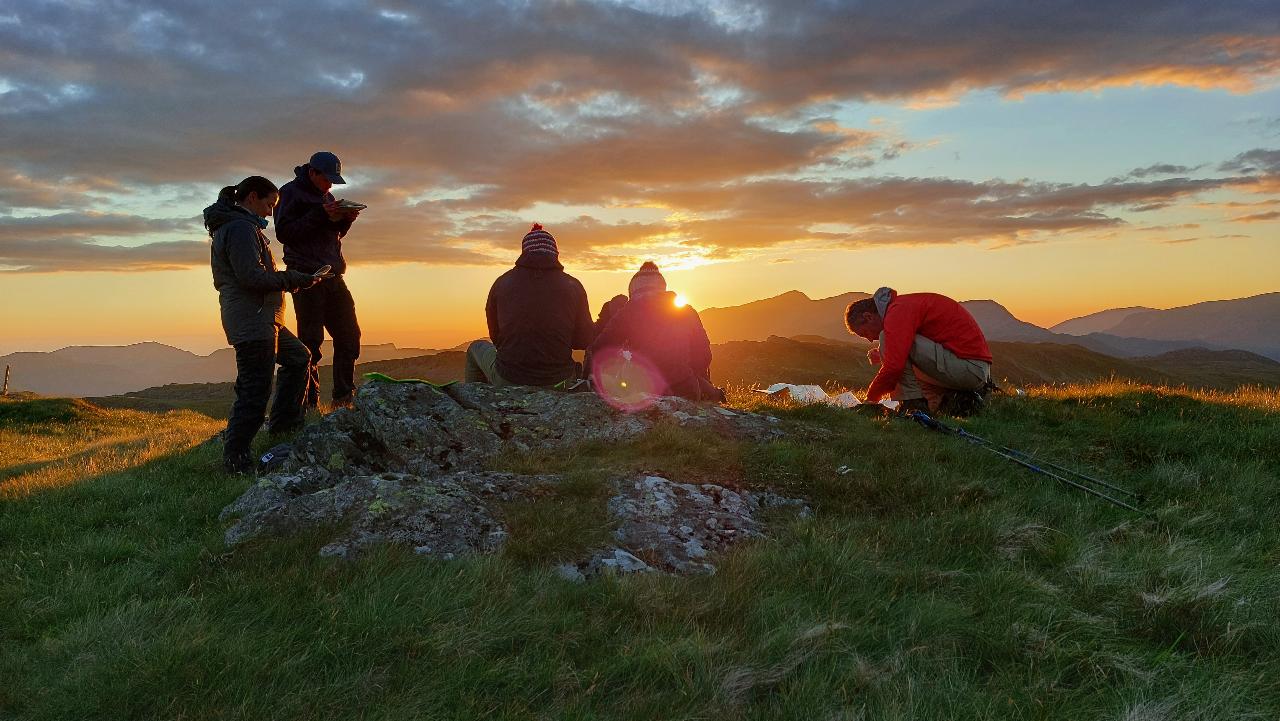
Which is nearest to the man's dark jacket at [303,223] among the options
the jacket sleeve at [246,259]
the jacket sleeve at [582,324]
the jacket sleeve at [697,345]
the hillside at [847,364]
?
the jacket sleeve at [246,259]

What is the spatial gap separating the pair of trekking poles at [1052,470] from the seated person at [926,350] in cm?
110

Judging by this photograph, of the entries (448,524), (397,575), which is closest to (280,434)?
(448,524)

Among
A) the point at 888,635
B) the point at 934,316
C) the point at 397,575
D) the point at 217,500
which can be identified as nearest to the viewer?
the point at 888,635

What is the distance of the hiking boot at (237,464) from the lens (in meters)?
7.11

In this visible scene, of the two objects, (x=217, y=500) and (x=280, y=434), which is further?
(x=280, y=434)

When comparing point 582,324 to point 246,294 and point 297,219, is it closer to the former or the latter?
point 246,294

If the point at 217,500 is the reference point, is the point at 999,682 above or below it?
below

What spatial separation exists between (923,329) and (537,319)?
5195 millimetres

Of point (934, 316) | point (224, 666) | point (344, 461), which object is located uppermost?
point (934, 316)

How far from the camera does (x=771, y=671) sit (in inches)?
135

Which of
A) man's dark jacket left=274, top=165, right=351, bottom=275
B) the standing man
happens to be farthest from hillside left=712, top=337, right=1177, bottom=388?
man's dark jacket left=274, top=165, right=351, bottom=275

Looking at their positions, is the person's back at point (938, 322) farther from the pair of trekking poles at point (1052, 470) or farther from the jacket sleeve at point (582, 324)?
the jacket sleeve at point (582, 324)

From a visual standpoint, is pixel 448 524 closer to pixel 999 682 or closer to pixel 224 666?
pixel 224 666

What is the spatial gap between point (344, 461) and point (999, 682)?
5754mm
